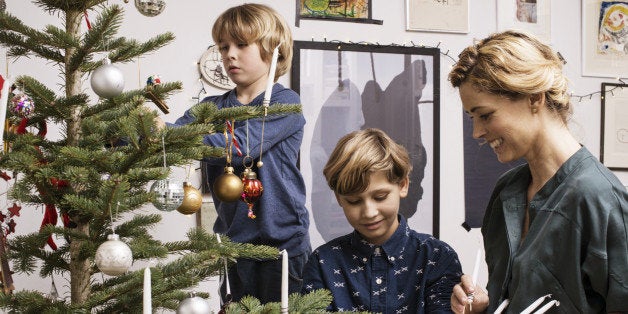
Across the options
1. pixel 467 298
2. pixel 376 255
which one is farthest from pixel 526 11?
pixel 467 298

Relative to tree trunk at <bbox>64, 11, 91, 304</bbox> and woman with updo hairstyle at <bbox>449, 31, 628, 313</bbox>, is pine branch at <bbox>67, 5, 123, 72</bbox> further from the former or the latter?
woman with updo hairstyle at <bbox>449, 31, 628, 313</bbox>

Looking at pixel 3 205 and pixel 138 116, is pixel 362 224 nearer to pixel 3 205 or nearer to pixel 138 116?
pixel 138 116

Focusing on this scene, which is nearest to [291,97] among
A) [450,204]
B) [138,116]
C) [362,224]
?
[362,224]

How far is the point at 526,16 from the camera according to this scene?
3.36 meters

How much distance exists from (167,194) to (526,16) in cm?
253

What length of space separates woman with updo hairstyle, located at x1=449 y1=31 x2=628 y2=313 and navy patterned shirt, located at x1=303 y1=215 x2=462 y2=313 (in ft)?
0.40

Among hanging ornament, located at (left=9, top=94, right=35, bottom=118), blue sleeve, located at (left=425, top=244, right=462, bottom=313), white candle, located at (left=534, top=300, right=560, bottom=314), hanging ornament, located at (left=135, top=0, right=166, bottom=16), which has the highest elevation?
hanging ornament, located at (left=135, top=0, right=166, bottom=16)

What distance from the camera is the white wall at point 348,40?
2.63m

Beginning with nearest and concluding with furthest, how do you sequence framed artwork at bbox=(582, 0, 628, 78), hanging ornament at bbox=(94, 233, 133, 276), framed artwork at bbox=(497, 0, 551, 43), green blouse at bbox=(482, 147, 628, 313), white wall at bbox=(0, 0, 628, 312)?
hanging ornament at bbox=(94, 233, 133, 276) → green blouse at bbox=(482, 147, 628, 313) → white wall at bbox=(0, 0, 628, 312) → framed artwork at bbox=(497, 0, 551, 43) → framed artwork at bbox=(582, 0, 628, 78)

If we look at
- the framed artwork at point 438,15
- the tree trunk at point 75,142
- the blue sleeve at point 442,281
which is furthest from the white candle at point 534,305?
the framed artwork at point 438,15

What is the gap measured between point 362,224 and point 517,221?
37 cm

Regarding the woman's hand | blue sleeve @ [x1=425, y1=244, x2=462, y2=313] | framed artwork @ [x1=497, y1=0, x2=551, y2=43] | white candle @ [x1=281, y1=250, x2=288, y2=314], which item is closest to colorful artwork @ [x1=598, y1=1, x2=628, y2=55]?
framed artwork @ [x1=497, y1=0, x2=551, y2=43]

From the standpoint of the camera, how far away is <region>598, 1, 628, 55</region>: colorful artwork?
344cm

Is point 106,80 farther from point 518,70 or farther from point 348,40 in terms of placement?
point 348,40
